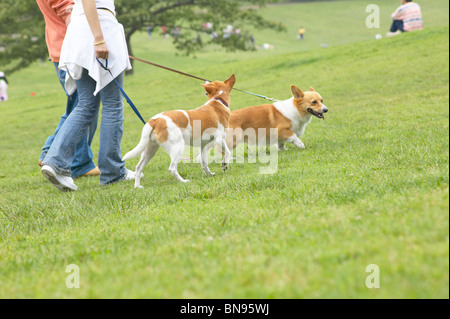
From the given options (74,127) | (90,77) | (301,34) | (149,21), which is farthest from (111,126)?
(301,34)

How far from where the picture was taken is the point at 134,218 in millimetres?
3529

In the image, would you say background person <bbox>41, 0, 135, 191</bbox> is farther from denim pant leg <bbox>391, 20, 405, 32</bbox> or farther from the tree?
the tree

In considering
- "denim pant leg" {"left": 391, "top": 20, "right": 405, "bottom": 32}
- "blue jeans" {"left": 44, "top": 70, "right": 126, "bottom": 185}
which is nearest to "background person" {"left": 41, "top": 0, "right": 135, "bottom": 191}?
"blue jeans" {"left": 44, "top": 70, "right": 126, "bottom": 185}

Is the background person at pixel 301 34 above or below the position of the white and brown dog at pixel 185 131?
below

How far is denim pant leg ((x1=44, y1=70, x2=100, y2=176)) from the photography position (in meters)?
4.79

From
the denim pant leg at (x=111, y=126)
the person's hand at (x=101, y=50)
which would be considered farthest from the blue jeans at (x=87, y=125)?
the person's hand at (x=101, y=50)

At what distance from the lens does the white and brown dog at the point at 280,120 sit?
6.64 meters

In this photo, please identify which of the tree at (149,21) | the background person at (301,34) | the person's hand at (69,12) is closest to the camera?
the person's hand at (69,12)

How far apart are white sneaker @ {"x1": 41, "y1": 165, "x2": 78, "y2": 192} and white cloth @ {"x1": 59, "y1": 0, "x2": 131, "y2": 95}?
0.82 metres

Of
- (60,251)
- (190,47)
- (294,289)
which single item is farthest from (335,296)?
(190,47)

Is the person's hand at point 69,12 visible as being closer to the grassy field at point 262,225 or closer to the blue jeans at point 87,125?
the blue jeans at point 87,125

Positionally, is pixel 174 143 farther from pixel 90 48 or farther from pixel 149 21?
pixel 149 21

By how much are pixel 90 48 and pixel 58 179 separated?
4.13 ft

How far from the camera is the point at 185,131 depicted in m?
4.94
